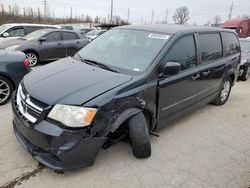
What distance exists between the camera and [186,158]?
3.14 metres


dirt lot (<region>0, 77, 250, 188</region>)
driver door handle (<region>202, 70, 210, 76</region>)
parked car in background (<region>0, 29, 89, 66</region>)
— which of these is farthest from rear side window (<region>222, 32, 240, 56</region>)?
parked car in background (<region>0, 29, 89, 66</region>)

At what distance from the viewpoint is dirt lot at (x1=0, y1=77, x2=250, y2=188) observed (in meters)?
Answer: 2.58

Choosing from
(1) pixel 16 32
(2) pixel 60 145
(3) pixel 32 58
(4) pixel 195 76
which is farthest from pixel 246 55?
(1) pixel 16 32

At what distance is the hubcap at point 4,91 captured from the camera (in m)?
4.36

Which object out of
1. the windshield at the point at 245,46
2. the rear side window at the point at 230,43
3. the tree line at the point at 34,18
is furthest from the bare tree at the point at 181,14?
the rear side window at the point at 230,43

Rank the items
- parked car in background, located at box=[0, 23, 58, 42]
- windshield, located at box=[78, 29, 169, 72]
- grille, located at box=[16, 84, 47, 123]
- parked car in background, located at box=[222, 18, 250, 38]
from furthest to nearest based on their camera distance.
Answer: parked car in background, located at box=[222, 18, 250, 38] < parked car in background, located at box=[0, 23, 58, 42] < windshield, located at box=[78, 29, 169, 72] < grille, located at box=[16, 84, 47, 123]

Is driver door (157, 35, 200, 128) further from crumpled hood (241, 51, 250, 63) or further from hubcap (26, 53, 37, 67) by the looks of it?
hubcap (26, 53, 37, 67)

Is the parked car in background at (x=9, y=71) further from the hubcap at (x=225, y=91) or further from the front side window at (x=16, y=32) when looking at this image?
the front side window at (x=16, y=32)

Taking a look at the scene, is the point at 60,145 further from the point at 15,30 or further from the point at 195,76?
the point at 15,30

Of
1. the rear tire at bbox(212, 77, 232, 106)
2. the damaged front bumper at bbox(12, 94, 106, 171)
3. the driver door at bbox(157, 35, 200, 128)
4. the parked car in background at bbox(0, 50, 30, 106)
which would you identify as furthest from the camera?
the rear tire at bbox(212, 77, 232, 106)

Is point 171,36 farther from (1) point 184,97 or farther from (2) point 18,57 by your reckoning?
(2) point 18,57

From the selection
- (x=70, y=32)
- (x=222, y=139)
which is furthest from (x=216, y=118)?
(x=70, y=32)

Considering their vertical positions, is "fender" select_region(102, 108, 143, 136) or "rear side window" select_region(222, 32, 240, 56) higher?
"rear side window" select_region(222, 32, 240, 56)

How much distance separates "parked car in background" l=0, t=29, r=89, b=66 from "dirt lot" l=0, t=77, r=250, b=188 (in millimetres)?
4878
